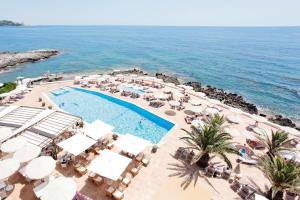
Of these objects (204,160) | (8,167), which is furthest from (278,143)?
(8,167)

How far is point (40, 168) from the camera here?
11.3 m

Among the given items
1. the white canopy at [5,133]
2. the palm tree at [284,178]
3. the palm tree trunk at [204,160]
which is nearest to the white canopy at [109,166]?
the palm tree trunk at [204,160]

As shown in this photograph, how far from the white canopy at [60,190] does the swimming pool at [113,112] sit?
8665 mm

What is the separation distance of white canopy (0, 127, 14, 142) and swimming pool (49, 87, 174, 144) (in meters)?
7.02

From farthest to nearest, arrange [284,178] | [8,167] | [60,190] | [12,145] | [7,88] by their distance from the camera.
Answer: [7,88]
[12,145]
[8,167]
[284,178]
[60,190]

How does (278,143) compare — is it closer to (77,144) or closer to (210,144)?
(210,144)

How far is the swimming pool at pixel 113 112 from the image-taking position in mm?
19484

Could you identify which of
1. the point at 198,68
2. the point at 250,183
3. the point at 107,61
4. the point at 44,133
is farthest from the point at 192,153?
the point at 107,61

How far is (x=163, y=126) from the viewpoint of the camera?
66.2 feet

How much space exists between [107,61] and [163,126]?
4465 cm

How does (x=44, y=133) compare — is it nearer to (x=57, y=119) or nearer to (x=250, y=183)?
(x=57, y=119)

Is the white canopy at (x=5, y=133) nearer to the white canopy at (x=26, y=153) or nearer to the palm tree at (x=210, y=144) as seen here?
the white canopy at (x=26, y=153)

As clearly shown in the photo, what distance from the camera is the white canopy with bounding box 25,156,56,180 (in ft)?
35.8

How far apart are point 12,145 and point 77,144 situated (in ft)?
13.3
